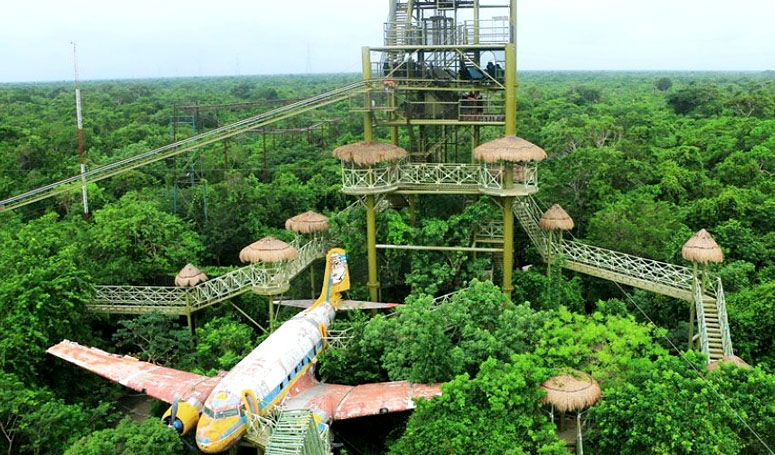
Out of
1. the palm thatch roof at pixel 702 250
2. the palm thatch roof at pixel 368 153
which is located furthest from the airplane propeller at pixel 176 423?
the palm thatch roof at pixel 702 250

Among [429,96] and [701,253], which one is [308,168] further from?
[701,253]

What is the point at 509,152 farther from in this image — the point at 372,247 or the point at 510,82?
the point at 372,247

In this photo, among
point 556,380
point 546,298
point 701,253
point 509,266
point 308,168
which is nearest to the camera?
point 556,380

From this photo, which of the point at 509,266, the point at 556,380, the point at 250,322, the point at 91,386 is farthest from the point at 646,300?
the point at 91,386

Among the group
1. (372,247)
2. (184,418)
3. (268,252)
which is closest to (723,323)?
(372,247)

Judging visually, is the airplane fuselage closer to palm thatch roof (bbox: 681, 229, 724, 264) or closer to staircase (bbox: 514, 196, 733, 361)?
staircase (bbox: 514, 196, 733, 361)

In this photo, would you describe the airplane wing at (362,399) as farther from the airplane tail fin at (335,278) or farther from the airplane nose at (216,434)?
the airplane tail fin at (335,278)

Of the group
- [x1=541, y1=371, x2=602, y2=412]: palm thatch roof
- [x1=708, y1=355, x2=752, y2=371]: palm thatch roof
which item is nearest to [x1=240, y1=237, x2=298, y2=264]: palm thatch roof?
[x1=541, y1=371, x2=602, y2=412]: palm thatch roof
